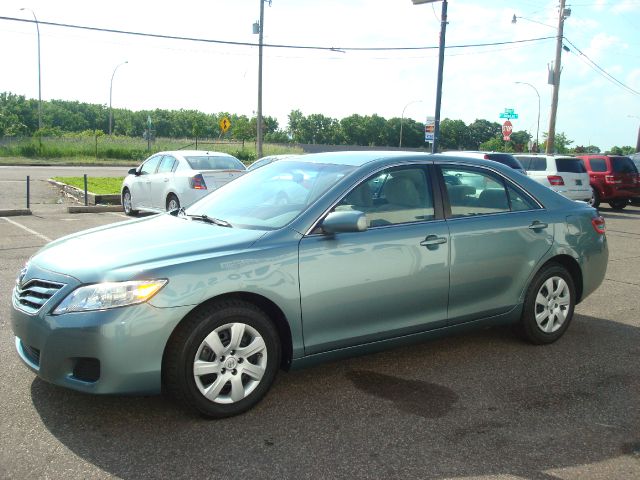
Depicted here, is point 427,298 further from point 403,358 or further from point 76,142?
point 76,142

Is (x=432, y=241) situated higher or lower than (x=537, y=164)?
lower

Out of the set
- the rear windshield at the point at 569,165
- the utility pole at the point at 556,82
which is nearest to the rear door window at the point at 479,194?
the rear windshield at the point at 569,165

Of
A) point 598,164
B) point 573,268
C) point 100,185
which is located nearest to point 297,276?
point 573,268

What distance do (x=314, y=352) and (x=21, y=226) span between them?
10129 mm

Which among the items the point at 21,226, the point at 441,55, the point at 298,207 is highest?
the point at 441,55

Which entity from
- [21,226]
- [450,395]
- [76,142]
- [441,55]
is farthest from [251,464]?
[76,142]

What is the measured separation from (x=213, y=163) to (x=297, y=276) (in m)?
10.3

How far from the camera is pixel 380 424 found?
12.3 feet

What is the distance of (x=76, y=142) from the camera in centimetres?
5019

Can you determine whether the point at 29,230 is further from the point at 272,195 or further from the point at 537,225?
the point at 537,225

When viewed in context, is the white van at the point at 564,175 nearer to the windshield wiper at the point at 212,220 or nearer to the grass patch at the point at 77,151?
the windshield wiper at the point at 212,220

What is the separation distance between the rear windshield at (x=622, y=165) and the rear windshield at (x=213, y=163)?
12660 millimetres

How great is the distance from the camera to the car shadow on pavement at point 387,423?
3.27 metres

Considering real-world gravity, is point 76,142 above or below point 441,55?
below
